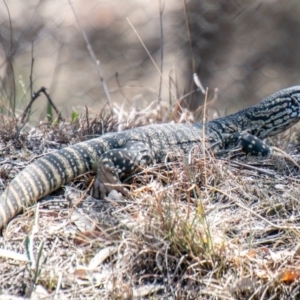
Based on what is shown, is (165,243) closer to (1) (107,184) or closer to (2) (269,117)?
(1) (107,184)

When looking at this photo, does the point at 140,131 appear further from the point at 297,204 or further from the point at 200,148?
the point at 297,204

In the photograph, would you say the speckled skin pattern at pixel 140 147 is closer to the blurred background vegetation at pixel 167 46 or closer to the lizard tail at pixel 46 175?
the lizard tail at pixel 46 175

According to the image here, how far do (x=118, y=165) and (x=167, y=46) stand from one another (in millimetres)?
6575

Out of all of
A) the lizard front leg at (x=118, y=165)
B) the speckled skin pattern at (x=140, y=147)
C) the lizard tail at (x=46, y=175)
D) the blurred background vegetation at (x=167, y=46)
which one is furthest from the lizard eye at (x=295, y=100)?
the blurred background vegetation at (x=167, y=46)

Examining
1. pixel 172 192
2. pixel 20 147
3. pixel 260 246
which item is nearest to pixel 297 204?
pixel 260 246

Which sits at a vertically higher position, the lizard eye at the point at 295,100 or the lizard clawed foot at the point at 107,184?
the lizard clawed foot at the point at 107,184

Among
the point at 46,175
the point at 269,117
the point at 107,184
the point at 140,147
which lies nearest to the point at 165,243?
the point at 107,184

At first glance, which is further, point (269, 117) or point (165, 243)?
point (269, 117)

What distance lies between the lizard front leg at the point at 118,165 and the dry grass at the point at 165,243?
0.11 meters

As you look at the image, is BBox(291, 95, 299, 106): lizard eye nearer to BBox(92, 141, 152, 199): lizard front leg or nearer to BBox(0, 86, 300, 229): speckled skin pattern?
BBox(0, 86, 300, 229): speckled skin pattern

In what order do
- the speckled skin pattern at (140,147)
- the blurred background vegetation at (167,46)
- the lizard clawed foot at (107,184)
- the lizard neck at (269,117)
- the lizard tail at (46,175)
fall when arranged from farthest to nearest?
the blurred background vegetation at (167,46) < the lizard neck at (269,117) < the lizard clawed foot at (107,184) < the speckled skin pattern at (140,147) < the lizard tail at (46,175)

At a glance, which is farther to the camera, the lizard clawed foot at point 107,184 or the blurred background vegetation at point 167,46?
the blurred background vegetation at point 167,46

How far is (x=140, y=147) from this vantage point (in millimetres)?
5465

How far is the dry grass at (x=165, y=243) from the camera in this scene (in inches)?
155
